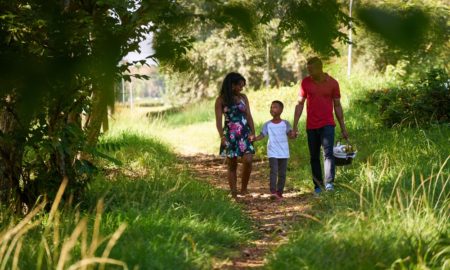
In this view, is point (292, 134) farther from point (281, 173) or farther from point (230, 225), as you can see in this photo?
point (230, 225)

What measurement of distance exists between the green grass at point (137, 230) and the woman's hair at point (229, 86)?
1098 mm

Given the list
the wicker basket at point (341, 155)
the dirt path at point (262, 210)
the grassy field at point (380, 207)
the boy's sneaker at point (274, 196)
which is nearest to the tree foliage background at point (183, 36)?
the grassy field at point (380, 207)

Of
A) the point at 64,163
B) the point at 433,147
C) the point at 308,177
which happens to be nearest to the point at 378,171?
the point at 433,147

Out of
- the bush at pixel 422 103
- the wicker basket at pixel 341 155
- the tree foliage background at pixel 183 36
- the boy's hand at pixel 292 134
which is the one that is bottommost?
the wicker basket at pixel 341 155

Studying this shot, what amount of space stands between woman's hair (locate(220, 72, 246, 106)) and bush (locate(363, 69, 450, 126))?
11.5ft

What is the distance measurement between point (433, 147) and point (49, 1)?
665 centimetres

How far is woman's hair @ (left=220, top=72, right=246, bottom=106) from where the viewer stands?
23.3 feet

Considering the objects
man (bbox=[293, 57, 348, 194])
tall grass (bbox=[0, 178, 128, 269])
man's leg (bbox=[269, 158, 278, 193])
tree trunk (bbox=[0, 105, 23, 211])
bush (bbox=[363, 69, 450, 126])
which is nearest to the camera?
tall grass (bbox=[0, 178, 128, 269])

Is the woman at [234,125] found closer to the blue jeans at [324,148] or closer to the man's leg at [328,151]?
the blue jeans at [324,148]

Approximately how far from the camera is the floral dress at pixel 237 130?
23.9 ft

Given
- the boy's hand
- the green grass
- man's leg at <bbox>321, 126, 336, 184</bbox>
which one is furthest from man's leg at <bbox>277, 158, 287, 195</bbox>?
the green grass

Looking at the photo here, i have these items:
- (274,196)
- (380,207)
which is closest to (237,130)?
(274,196)

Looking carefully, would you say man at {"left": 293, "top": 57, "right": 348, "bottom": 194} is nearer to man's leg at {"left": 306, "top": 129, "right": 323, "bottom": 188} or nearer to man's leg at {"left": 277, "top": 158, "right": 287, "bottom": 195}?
man's leg at {"left": 306, "top": 129, "right": 323, "bottom": 188}

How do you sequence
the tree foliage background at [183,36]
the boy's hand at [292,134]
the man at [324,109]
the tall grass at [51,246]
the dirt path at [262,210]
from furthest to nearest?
Result: the boy's hand at [292,134] → the man at [324,109] → the dirt path at [262,210] → the tall grass at [51,246] → the tree foliage background at [183,36]
